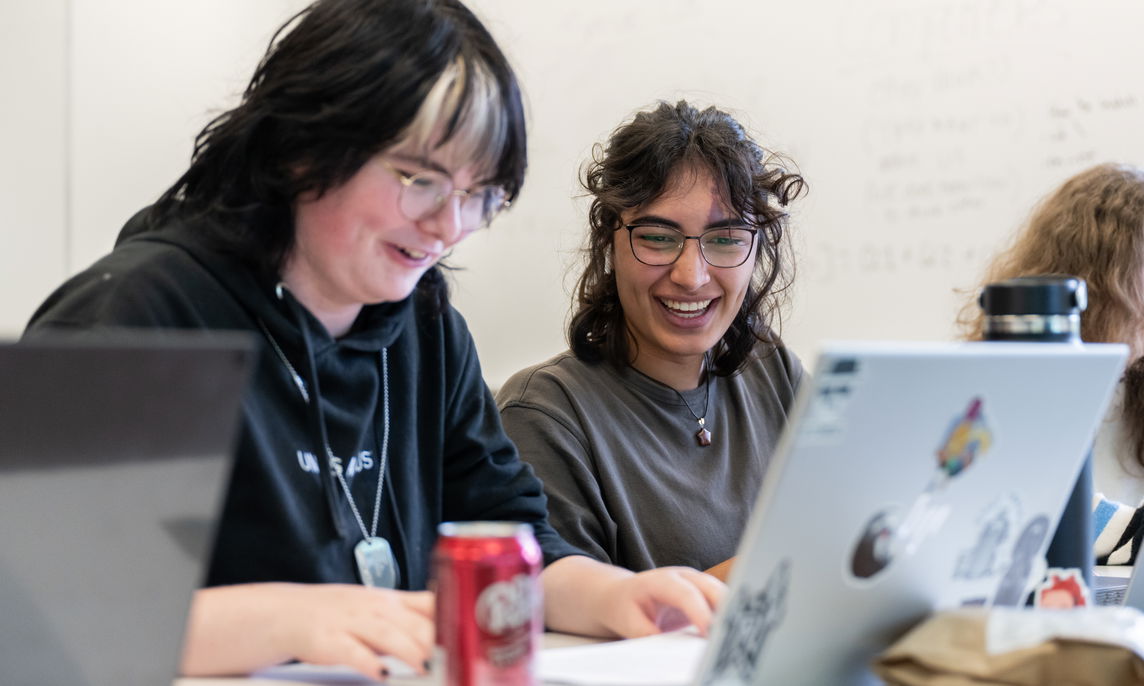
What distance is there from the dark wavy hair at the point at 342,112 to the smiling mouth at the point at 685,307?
67cm

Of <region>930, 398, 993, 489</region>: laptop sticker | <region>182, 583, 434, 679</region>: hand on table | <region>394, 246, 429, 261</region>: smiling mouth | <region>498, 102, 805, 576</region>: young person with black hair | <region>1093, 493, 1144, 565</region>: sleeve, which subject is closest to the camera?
<region>930, 398, 993, 489</region>: laptop sticker

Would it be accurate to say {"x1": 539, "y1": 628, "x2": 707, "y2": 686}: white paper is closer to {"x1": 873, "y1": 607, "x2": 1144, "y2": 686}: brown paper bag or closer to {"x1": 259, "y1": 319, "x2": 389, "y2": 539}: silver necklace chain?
{"x1": 873, "y1": 607, "x2": 1144, "y2": 686}: brown paper bag

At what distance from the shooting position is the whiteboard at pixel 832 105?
261cm

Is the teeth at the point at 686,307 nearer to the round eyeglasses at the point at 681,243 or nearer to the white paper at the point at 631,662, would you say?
the round eyeglasses at the point at 681,243

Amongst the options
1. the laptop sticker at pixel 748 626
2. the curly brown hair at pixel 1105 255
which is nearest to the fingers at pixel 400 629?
the laptop sticker at pixel 748 626

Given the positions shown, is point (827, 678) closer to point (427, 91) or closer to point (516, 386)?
point (427, 91)

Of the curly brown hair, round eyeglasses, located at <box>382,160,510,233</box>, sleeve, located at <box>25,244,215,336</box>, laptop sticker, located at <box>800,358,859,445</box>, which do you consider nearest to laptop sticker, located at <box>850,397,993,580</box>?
laptop sticker, located at <box>800,358,859,445</box>

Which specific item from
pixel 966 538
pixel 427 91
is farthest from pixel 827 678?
pixel 427 91

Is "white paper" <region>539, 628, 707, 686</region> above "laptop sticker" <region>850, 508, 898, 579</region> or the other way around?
the other way around

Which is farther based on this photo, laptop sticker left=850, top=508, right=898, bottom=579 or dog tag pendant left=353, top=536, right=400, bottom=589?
dog tag pendant left=353, top=536, right=400, bottom=589

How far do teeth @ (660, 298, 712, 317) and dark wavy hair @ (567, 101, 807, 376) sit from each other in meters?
0.10

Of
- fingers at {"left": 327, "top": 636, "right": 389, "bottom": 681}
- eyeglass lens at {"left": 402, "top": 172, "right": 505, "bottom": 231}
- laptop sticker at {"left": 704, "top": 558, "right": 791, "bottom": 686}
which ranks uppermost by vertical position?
eyeglass lens at {"left": 402, "top": 172, "right": 505, "bottom": 231}

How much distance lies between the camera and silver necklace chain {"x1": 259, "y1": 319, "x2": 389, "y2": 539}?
1167 mm

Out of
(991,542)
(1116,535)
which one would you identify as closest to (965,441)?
(991,542)
